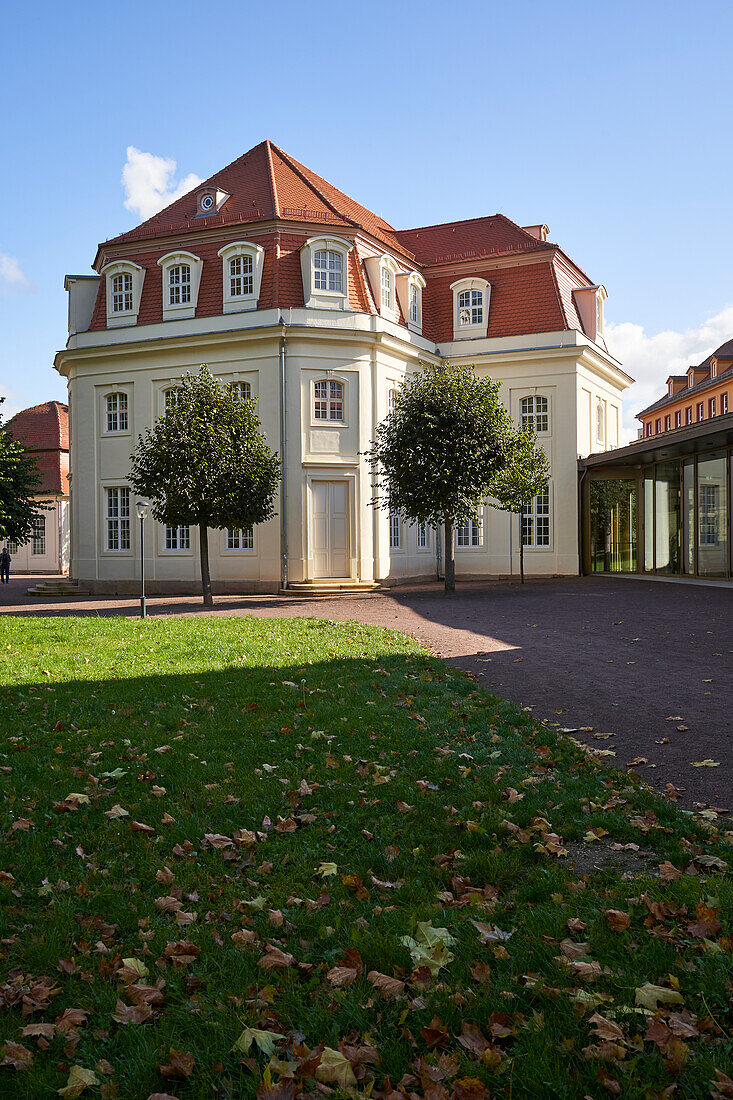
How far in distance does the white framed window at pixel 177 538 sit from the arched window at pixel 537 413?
12834mm

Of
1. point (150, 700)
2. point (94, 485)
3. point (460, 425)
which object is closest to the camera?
point (150, 700)

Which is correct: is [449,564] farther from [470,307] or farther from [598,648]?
[470,307]

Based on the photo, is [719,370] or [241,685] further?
[719,370]

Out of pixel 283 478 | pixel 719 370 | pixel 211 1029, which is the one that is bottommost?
pixel 211 1029

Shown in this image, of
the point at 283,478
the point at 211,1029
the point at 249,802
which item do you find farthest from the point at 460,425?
the point at 211,1029

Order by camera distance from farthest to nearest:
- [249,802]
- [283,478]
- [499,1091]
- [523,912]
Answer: [283,478] → [249,802] → [523,912] → [499,1091]

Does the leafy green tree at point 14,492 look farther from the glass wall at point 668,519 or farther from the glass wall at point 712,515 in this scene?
the glass wall at point 712,515

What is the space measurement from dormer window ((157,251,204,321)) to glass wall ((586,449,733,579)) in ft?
50.6

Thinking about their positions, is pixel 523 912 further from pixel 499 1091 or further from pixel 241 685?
pixel 241 685

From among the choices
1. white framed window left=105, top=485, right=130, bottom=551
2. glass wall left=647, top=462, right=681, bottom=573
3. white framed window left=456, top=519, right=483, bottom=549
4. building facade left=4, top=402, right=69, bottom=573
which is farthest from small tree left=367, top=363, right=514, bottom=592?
building facade left=4, top=402, right=69, bottom=573

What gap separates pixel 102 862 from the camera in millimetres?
4242

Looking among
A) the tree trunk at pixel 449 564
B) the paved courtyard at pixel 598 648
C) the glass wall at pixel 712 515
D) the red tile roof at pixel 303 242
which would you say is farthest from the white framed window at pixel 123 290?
the glass wall at pixel 712 515

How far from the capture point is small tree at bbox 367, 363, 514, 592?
2155cm

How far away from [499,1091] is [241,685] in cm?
644
